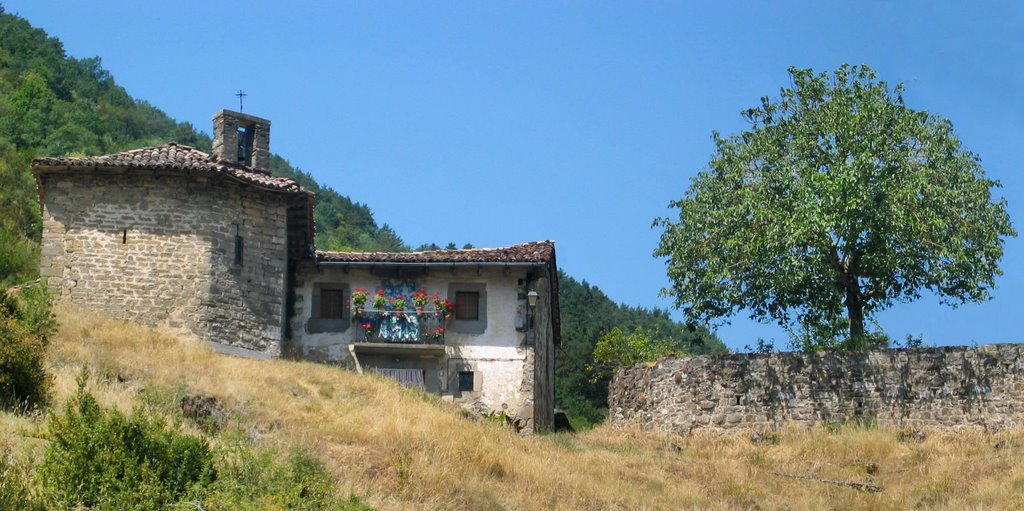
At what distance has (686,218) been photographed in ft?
107

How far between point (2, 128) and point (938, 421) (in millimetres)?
56747

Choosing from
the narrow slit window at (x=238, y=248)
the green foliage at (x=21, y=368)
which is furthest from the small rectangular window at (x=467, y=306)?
the green foliage at (x=21, y=368)

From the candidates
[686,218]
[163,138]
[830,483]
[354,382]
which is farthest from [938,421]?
[163,138]

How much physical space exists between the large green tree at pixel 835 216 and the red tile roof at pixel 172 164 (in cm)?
993

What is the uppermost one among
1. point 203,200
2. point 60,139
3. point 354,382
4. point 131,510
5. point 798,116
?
point 60,139

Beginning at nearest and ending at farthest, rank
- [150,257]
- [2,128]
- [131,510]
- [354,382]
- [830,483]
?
[131,510]
[830,483]
[354,382]
[150,257]
[2,128]

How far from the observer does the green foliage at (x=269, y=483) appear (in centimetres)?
1694

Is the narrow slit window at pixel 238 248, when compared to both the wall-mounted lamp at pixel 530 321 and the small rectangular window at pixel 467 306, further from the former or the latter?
the wall-mounted lamp at pixel 530 321

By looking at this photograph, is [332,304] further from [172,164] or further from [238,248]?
[172,164]

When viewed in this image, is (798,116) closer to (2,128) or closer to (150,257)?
(150,257)

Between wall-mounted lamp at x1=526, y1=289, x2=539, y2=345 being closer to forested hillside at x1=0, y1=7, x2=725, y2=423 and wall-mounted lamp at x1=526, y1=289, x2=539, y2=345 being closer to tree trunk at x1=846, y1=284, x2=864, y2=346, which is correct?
forested hillside at x1=0, y1=7, x2=725, y2=423

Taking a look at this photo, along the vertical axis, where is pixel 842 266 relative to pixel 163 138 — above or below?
below

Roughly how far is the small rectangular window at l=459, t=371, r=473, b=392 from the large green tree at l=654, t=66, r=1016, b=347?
5363 millimetres

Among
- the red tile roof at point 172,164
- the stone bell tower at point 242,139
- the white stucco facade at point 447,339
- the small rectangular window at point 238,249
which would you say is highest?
the stone bell tower at point 242,139
